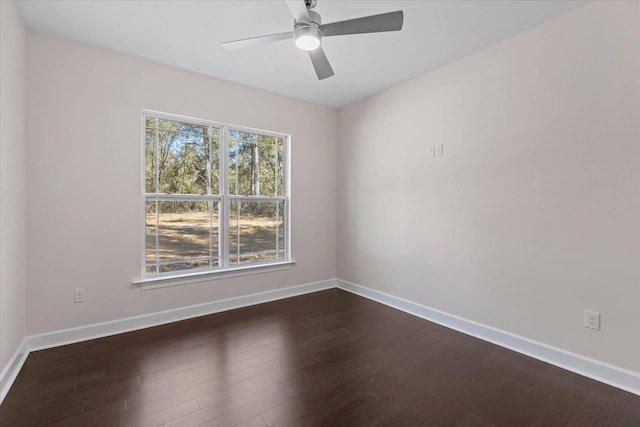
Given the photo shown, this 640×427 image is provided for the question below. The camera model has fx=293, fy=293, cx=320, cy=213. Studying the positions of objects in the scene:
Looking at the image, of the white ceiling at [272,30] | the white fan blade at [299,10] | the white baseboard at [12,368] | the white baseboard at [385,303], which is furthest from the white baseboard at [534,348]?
the white baseboard at [12,368]

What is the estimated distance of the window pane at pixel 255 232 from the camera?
3617mm

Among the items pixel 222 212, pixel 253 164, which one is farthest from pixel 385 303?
pixel 253 164

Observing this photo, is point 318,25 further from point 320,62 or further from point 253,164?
point 253,164

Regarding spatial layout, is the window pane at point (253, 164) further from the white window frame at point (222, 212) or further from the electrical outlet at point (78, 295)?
the electrical outlet at point (78, 295)

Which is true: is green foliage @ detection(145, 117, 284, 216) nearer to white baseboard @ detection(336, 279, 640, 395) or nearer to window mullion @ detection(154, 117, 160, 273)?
window mullion @ detection(154, 117, 160, 273)

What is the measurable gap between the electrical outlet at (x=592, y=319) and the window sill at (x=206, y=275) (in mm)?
2966

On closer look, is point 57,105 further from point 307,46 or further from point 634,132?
point 634,132

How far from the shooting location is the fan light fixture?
1.82 meters

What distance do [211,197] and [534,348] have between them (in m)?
3.44

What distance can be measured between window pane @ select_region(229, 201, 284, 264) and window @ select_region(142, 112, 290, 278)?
0.04ft

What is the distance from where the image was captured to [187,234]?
10.8 ft

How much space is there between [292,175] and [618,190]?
3.17 meters

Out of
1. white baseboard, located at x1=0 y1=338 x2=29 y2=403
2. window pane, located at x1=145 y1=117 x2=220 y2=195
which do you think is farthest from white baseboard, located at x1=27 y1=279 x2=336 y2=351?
window pane, located at x1=145 y1=117 x2=220 y2=195

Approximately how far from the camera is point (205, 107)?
3.30 m
